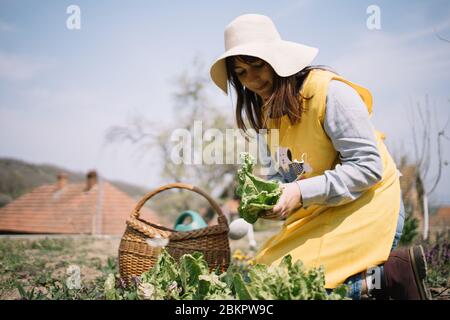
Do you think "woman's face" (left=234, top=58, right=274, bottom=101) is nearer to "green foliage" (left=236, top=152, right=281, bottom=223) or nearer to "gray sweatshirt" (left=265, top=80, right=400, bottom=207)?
"gray sweatshirt" (left=265, top=80, right=400, bottom=207)

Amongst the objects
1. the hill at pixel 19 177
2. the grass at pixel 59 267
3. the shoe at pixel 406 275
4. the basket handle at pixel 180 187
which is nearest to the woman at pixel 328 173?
the shoe at pixel 406 275

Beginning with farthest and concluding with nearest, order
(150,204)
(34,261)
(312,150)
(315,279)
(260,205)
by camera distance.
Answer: (150,204) < (34,261) < (312,150) < (260,205) < (315,279)

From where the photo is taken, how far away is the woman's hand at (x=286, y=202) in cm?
185

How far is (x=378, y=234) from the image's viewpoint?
76.3 inches

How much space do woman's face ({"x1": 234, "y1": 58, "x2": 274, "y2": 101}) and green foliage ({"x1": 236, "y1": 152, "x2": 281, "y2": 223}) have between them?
41 centimetres

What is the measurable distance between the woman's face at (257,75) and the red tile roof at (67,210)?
7.80 metres

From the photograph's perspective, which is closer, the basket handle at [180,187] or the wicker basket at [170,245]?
the wicker basket at [170,245]

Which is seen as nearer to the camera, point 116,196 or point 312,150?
point 312,150

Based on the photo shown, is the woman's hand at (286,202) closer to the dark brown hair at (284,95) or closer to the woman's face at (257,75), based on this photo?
the dark brown hair at (284,95)

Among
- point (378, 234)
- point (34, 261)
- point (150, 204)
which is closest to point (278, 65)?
point (378, 234)

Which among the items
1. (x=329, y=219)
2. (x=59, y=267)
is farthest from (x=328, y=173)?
(x=59, y=267)

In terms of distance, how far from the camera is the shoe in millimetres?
1796
